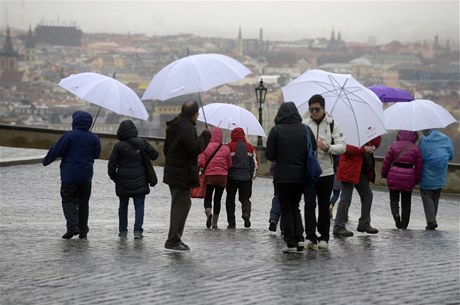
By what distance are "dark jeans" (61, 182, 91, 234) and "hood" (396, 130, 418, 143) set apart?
3.50 metres

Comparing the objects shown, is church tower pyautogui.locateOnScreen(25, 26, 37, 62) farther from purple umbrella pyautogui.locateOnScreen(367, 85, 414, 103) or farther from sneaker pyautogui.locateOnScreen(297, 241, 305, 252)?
sneaker pyautogui.locateOnScreen(297, 241, 305, 252)

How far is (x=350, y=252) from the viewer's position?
8680mm

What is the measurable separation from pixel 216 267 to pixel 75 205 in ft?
7.09

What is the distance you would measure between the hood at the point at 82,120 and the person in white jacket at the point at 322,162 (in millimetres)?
1789

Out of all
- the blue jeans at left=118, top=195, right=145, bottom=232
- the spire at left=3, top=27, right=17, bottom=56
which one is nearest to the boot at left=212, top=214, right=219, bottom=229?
the blue jeans at left=118, top=195, right=145, bottom=232

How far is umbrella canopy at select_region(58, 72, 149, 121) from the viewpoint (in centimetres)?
942

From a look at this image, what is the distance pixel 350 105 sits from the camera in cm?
907

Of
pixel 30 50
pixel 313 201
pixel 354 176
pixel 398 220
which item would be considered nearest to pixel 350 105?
pixel 313 201

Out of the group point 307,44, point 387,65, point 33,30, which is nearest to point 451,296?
point 33,30

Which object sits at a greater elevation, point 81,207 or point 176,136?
point 176,136

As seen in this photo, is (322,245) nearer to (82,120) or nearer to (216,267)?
(216,267)

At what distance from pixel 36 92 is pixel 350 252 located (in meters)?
97.5

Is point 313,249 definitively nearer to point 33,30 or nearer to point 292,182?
point 292,182

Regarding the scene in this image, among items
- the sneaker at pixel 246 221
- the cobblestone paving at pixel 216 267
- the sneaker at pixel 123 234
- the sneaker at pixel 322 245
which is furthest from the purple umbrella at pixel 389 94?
the sneaker at pixel 123 234
